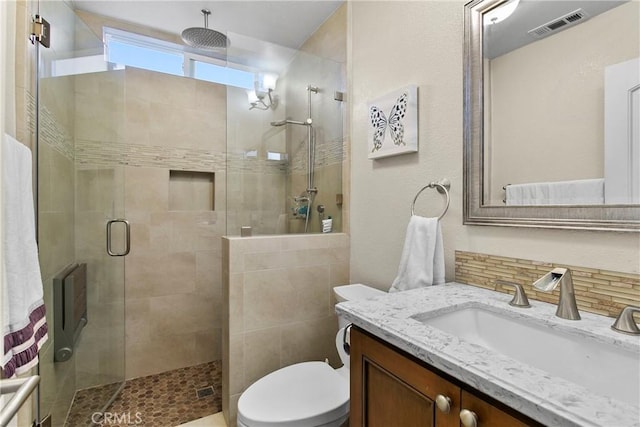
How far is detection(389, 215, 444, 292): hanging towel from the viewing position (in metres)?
1.27

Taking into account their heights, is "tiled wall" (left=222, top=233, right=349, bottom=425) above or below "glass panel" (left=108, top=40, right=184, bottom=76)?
below

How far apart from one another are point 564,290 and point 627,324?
138 mm

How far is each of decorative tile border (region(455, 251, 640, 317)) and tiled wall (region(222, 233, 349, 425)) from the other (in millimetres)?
847

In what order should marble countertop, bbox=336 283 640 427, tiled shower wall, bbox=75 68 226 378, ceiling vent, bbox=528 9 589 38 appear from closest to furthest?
1. marble countertop, bbox=336 283 640 427
2. ceiling vent, bbox=528 9 589 38
3. tiled shower wall, bbox=75 68 226 378

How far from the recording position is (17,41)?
1133mm

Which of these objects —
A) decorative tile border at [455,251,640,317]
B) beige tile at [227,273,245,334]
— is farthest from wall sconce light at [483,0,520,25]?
beige tile at [227,273,245,334]

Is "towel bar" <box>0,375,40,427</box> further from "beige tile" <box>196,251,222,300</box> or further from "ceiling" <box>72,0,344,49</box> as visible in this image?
"ceiling" <box>72,0,344,49</box>

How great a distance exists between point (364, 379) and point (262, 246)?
38.6 inches

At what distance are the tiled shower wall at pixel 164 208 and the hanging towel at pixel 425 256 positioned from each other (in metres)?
1.68

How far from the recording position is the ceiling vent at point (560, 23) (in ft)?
3.00

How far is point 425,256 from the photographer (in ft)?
4.21

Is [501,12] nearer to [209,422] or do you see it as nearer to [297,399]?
[297,399]

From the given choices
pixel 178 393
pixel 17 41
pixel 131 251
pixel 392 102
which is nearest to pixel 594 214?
pixel 392 102

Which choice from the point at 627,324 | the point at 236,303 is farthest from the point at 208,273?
the point at 627,324
